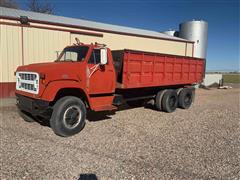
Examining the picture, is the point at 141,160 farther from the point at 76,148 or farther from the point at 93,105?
the point at 93,105

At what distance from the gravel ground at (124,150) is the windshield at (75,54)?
2144 mm

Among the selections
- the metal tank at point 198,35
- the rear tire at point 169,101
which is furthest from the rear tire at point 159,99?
the metal tank at point 198,35

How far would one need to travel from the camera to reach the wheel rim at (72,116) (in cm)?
666

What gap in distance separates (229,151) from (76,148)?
3.58 m

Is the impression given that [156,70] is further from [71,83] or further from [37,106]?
[37,106]

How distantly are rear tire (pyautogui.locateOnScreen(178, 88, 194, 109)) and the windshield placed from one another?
557cm

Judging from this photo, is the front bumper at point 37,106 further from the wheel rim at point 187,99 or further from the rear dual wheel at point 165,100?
the wheel rim at point 187,99

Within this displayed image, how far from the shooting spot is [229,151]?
5785 mm

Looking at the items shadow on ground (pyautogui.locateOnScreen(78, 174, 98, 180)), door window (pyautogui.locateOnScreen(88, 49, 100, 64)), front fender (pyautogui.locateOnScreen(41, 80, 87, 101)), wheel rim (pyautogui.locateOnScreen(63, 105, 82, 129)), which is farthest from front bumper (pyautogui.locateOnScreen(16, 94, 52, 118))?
shadow on ground (pyautogui.locateOnScreen(78, 174, 98, 180))

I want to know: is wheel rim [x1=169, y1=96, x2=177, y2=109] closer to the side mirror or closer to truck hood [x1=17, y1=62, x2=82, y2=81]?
the side mirror

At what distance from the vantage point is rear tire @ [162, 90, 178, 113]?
10.3 metres

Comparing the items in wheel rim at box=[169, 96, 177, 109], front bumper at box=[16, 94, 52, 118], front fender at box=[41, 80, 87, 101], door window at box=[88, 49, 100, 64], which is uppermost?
door window at box=[88, 49, 100, 64]

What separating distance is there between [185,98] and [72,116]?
647cm

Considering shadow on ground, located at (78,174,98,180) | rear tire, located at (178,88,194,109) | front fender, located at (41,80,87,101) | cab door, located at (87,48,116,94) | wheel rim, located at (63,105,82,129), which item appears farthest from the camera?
rear tire, located at (178,88,194,109)
